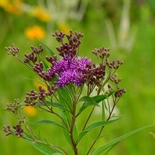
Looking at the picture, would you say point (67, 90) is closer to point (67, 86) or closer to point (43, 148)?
point (67, 86)

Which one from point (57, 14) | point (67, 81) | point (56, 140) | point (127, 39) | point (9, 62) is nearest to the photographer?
point (67, 81)

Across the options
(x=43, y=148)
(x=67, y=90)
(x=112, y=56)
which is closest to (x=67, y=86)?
(x=67, y=90)

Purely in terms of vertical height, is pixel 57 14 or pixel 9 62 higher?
pixel 57 14

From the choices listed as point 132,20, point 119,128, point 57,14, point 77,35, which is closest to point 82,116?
point 119,128

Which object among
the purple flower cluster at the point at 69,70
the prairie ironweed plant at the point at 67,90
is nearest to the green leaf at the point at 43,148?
the prairie ironweed plant at the point at 67,90

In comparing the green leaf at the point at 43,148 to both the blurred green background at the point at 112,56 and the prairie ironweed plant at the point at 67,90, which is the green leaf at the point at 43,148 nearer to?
the prairie ironweed plant at the point at 67,90

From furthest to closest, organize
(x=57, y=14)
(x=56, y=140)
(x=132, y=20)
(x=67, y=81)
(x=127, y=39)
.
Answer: (x=132, y=20), (x=57, y=14), (x=127, y=39), (x=56, y=140), (x=67, y=81)

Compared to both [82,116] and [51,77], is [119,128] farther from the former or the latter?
[51,77]
